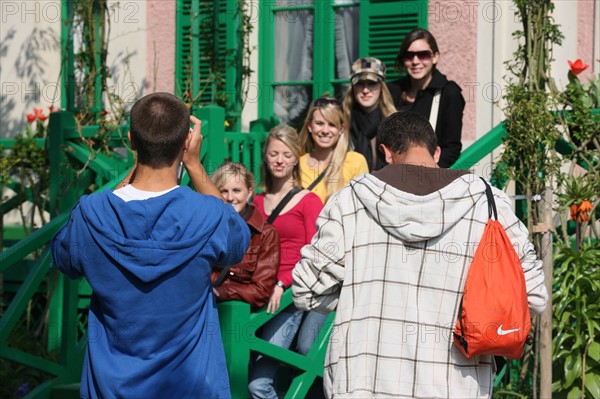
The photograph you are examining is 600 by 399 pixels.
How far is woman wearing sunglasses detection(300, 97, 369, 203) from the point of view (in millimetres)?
6188

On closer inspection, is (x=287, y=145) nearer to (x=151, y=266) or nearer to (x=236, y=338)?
(x=236, y=338)

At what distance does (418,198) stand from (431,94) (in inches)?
102

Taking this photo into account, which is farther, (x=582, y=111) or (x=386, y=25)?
(x=386, y=25)

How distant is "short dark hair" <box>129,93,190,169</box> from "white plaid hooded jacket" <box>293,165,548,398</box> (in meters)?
0.68

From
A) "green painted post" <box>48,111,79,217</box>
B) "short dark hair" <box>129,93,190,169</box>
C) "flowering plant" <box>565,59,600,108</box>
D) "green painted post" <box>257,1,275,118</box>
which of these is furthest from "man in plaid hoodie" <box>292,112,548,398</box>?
"green painted post" <box>257,1,275,118</box>

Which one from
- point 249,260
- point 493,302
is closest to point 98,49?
point 249,260

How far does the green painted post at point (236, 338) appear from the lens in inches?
218

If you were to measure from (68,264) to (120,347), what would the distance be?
→ 0.35 meters

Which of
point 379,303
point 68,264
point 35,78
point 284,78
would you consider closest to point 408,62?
point 284,78

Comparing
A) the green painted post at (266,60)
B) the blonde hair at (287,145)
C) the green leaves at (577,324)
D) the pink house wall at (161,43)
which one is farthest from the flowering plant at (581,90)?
the pink house wall at (161,43)

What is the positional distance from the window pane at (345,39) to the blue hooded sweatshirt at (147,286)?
15.2 feet

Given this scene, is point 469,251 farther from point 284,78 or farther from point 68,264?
point 284,78

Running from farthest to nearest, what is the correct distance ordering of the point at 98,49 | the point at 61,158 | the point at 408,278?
1. the point at 98,49
2. the point at 61,158
3. the point at 408,278

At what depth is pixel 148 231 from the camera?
3609 millimetres
